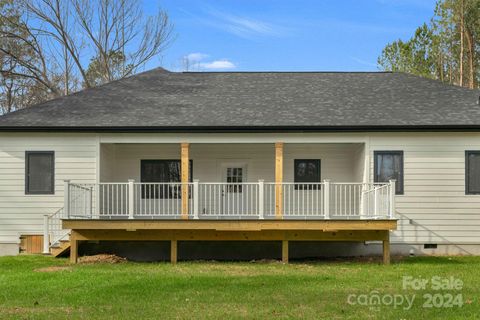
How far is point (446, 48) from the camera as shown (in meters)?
39.9

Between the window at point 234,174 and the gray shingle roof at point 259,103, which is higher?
the gray shingle roof at point 259,103

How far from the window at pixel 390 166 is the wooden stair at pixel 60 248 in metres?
8.10

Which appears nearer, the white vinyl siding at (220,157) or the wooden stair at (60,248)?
the wooden stair at (60,248)

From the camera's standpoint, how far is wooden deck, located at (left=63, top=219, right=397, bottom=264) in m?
16.0

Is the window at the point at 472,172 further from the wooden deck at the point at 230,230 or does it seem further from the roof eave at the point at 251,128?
the wooden deck at the point at 230,230

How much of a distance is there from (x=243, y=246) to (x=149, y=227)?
3.12m

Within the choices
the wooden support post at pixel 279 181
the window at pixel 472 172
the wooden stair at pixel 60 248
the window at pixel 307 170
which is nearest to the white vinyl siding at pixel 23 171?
the wooden stair at pixel 60 248

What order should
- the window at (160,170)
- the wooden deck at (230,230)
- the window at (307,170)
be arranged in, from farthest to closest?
the window at (160,170) → the window at (307,170) → the wooden deck at (230,230)

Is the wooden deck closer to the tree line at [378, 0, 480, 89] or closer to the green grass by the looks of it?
the green grass

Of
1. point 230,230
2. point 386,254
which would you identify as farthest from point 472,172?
point 230,230

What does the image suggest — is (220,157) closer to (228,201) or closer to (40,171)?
(228,201)

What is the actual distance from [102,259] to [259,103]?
6.38 m

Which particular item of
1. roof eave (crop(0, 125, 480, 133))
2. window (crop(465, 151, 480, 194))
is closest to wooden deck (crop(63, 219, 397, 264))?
roof eave (crop(0, 125, 480, 133))

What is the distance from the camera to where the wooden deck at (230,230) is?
15984 millimetres
